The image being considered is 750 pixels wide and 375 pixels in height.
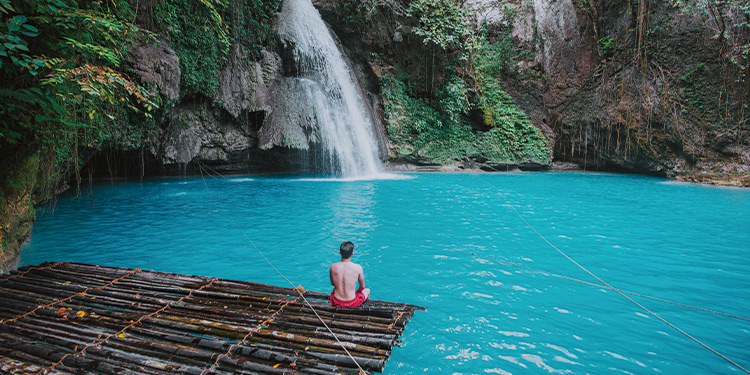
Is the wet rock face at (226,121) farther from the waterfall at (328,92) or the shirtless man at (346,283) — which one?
the shirtless man at (346,283)

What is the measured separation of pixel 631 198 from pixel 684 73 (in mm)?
8703

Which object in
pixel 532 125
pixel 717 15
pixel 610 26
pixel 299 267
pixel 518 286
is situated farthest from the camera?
pixel 532 125

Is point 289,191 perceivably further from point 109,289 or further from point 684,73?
point 684,73

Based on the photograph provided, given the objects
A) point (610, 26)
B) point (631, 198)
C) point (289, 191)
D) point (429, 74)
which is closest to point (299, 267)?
point (289, 191)

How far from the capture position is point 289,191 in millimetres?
10578

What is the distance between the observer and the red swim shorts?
125 inches

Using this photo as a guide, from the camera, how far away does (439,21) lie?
16.6 m

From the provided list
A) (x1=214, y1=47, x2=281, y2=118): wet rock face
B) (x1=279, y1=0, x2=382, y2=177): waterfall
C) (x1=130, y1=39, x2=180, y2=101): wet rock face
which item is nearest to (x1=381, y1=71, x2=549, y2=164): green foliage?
(x1=279, y1=0, x2=382, y2=177): waterfall

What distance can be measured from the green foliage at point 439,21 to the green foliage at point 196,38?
871cm

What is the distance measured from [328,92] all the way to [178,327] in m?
13.0

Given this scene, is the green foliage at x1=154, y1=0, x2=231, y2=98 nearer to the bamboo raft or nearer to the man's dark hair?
the bamboo raft

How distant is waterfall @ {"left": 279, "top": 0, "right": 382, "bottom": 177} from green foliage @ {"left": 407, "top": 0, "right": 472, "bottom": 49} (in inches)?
168

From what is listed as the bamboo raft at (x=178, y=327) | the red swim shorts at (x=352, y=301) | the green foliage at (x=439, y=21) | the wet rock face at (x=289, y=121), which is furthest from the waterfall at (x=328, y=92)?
the red swim shorts at (x=352, y=301)

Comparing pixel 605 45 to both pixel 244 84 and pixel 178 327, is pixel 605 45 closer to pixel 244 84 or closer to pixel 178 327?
pixel 244 84
